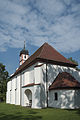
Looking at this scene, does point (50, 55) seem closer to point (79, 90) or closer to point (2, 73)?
point (79, 90)

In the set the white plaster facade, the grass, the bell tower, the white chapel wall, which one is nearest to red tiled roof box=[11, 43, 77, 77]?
the white plaster facade

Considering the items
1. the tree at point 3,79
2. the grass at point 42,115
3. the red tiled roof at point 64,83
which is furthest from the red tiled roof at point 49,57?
the tree at point 3,79

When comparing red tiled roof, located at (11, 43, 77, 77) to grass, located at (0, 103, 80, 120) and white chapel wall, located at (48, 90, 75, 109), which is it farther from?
grass, located at (0, 103, 80, 120)

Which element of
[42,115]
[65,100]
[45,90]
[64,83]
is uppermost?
[64,83]

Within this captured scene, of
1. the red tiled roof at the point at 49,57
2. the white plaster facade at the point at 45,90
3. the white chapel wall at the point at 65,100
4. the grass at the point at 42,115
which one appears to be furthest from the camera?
the red tiled roof at the point at 49,57

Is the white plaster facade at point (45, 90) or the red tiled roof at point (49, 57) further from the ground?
the red tiled roof at point (49, 57)

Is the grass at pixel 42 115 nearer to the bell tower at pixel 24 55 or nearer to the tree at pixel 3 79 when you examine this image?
the bell tower at pixel 24 55

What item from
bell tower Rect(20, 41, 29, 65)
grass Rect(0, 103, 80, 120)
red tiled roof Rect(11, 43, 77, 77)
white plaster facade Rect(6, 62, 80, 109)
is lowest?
grass Rect(0, 103, 80, 120)

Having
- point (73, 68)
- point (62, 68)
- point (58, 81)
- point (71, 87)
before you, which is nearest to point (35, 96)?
point (58, 81)

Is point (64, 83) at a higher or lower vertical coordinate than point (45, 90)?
higher

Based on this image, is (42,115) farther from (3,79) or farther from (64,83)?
(3,79)

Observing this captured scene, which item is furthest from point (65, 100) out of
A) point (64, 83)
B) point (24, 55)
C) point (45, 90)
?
point (24, 55)

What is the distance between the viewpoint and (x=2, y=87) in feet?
144

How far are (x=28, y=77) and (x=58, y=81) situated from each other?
19.2 feet
